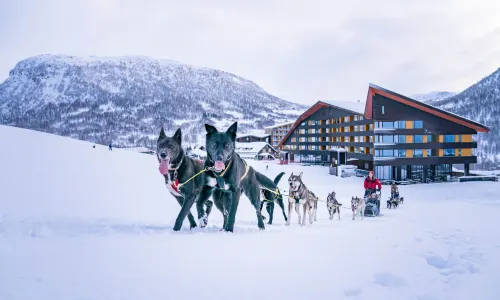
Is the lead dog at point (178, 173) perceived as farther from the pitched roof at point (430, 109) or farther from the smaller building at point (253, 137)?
the smaller building at point (253, 137)

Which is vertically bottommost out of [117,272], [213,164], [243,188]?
[117,272]

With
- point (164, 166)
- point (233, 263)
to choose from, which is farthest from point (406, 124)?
point (233, 263)

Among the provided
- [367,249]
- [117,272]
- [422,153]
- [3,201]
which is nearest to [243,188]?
[367,249]

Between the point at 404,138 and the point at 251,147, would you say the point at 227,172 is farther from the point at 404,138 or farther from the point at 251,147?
the point at 251,147

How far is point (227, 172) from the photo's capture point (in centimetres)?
588

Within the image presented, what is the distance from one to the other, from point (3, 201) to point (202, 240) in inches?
244

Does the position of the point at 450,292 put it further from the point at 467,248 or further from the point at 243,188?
the point at 243,188

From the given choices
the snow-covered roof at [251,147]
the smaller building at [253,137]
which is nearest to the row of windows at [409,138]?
the snow-covered roof at [251,147]

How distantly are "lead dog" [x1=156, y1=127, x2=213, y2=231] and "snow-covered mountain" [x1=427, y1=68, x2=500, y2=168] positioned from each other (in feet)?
348

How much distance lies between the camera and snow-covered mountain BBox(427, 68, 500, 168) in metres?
111

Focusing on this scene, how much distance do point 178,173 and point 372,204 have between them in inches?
349

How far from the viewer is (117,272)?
330 centimetres

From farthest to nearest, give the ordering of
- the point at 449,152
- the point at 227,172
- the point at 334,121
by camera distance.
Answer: the point at 334,121, the point at 449,152, the point at 227,172

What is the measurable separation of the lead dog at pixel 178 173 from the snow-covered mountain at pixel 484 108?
4173 inches
